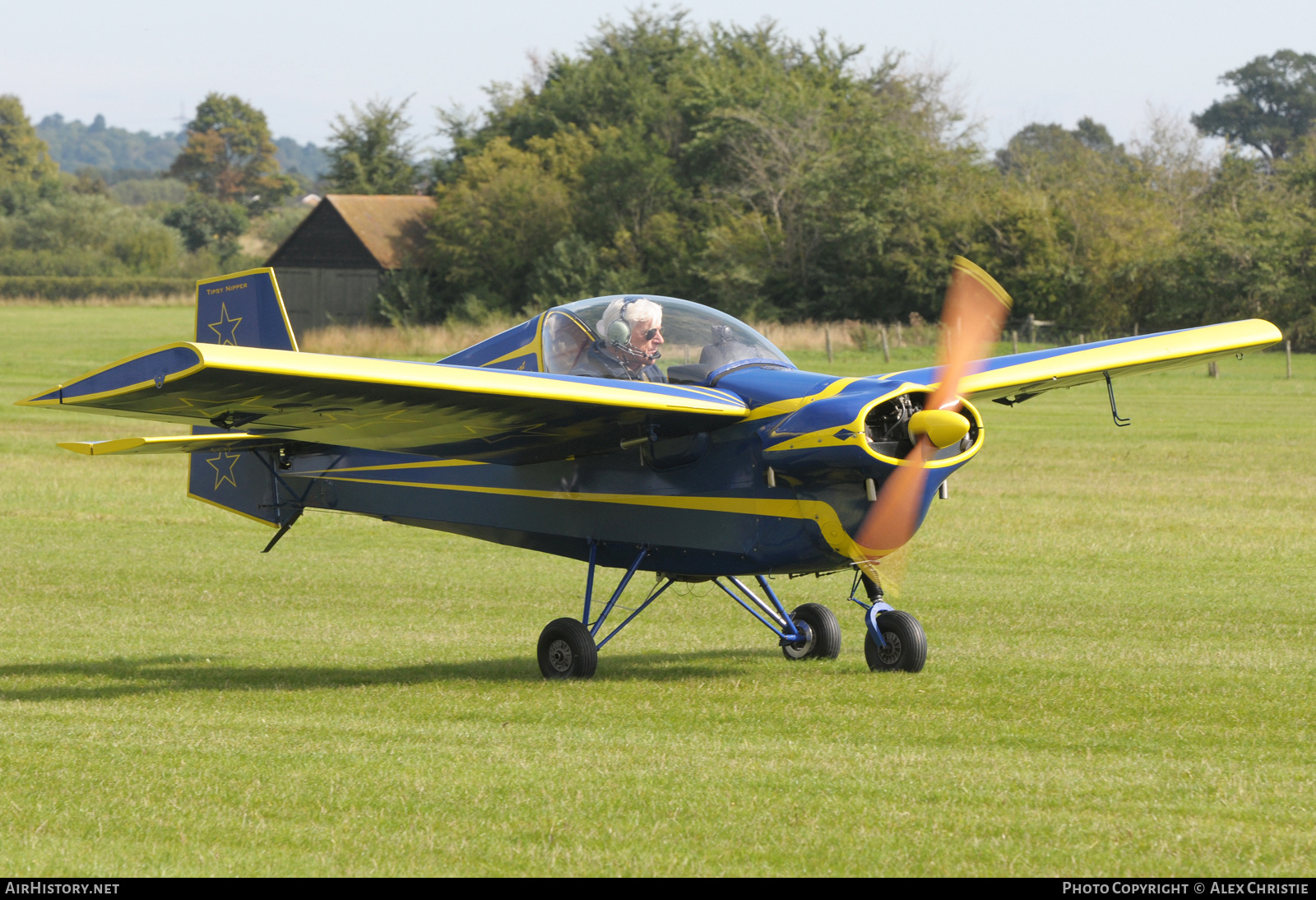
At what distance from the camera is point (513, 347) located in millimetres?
9312

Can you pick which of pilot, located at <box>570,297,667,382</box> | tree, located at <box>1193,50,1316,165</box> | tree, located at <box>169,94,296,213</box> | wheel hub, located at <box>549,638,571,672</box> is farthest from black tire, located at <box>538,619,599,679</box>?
tree, located at <box>169,94,296,213</box>

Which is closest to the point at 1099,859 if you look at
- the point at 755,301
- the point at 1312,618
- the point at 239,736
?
the point at 239,736

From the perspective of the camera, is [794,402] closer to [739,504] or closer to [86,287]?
[739,504]

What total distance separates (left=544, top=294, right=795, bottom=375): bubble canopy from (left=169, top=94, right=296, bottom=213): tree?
166 meters

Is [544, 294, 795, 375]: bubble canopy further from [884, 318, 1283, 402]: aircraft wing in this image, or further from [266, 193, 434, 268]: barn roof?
[266, 193, 434, 268]: barn roof

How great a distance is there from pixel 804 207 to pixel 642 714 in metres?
54.3

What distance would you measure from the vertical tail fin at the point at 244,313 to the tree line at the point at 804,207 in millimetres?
45743

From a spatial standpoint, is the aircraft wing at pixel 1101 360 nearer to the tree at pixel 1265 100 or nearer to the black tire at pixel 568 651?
the black tire at pixel 568 651

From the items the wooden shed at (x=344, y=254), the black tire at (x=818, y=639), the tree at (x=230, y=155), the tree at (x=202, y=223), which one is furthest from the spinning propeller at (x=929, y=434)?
the tree at (x=230, y=155)

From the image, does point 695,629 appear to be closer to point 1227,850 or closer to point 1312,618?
point 1312,618

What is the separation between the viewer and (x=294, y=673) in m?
9.53

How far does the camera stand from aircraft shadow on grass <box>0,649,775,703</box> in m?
8.92

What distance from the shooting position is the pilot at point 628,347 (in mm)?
8750

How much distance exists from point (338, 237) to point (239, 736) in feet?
196
